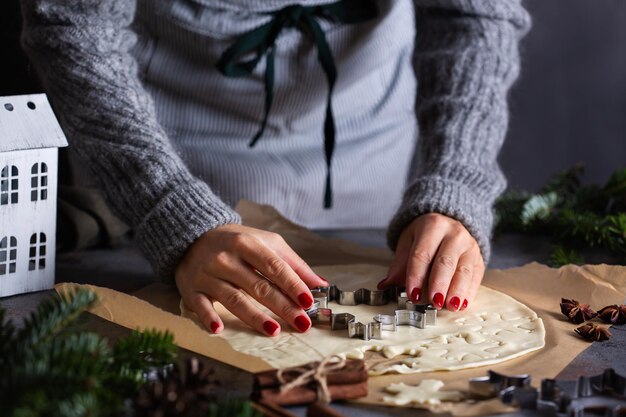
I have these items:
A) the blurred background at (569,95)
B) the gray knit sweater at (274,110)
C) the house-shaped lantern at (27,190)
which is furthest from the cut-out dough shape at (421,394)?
the blurred background at (569,95)

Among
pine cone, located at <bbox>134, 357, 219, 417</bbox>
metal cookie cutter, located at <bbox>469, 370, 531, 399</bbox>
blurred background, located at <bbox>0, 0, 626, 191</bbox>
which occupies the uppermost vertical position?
pine cone, located at <bbox>134, 357, 219, 417</bbox>

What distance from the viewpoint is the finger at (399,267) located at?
45.0 inches

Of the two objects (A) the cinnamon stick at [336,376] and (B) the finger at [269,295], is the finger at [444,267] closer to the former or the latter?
(B) the finger at [269,295]

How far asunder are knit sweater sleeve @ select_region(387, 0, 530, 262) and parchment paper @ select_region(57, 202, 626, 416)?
90mm

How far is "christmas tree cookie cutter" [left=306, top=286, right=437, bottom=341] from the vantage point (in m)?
0.98

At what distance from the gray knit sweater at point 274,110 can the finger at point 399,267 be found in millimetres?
46

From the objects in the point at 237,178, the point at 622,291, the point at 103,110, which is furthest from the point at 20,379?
the point at 237,178

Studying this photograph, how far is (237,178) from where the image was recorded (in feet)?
4.98

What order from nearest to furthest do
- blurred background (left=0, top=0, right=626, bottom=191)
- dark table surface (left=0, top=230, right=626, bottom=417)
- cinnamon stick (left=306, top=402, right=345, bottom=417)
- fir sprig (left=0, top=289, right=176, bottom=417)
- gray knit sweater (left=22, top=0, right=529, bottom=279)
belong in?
1. fir sprig (left=0, top=289, right=176, bottom=417)
2. cinnamon stick (left=306, top=402, right=345, bottom=417)
3. dark table surface (left=0, top=230, right=626, bottom=417)
4. gray knit sweater (left=22, top=0, right=529, bottom=279)
5. blurred background (left=0, top=0, right=626, bottom=191)

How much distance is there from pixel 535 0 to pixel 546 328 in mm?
1687

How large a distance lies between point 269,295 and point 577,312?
0.39 metres

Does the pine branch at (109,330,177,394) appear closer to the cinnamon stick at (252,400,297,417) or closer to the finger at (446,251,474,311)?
the cinnamon stick at (252,400,297,417)

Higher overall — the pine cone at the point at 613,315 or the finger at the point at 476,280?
the pine cone at the point at 613,315

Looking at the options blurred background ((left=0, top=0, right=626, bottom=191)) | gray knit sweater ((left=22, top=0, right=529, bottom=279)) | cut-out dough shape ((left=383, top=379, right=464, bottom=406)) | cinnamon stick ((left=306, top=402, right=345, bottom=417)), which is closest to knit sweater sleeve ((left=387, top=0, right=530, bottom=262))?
gray knit sweater ((left=22, top=0, right=529, bottom=279))
